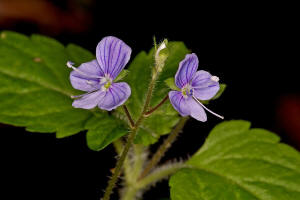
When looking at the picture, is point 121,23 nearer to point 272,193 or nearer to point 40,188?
point 40,188

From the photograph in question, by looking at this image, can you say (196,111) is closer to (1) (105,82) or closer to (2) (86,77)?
(1) (105,82)

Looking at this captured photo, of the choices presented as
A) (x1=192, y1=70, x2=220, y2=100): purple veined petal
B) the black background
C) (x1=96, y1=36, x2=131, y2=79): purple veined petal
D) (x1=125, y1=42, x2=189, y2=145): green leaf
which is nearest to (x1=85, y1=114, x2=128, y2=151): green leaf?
(x1=125, y1=42, x2=189, y2=145): green leaf

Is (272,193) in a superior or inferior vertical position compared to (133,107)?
inferior

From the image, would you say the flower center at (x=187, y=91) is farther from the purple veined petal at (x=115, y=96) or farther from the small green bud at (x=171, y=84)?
the purple veined petal at (x=115, y=96)

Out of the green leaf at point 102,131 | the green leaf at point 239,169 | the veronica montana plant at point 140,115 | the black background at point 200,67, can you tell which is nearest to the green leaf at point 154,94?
the veronica montana plant at point 140,115

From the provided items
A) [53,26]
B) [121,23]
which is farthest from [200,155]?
[53,26]

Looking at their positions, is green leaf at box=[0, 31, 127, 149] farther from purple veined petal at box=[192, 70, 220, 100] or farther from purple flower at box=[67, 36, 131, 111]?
purple veined petal at box=[192, 70, 220, 100]

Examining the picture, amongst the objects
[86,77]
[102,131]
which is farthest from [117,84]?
[102,131]
